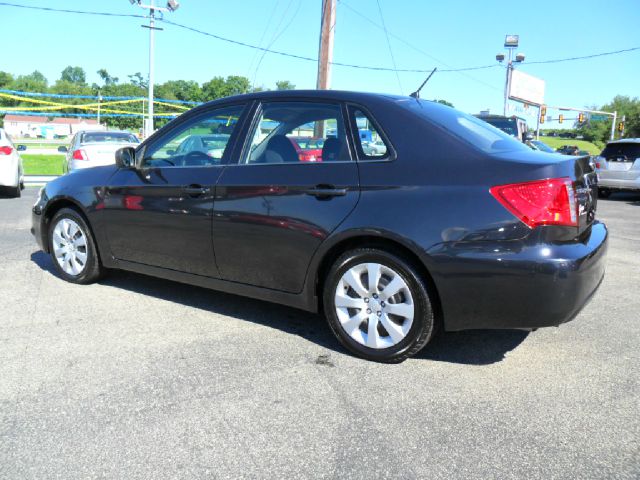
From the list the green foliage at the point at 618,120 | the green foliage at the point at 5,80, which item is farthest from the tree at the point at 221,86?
the green foliage at the point at 618,120

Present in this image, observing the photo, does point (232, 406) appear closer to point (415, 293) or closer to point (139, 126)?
point (415, 293)

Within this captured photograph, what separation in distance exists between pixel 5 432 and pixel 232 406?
1037 mm

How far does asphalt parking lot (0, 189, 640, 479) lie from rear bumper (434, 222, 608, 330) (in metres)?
0.41

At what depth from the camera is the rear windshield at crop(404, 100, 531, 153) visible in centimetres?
337

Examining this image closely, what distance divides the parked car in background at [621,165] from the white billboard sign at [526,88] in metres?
42.2

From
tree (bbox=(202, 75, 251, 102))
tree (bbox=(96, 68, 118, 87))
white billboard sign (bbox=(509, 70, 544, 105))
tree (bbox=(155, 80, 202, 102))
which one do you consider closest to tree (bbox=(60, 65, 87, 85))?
tree (bbox=(96, 68, 118, 87))

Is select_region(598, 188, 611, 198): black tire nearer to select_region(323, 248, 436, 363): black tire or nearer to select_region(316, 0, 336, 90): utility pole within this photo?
select_region(316, 0, 336, 90): utility pole

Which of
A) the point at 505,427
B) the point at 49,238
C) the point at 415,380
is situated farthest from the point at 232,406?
the point at 49,238

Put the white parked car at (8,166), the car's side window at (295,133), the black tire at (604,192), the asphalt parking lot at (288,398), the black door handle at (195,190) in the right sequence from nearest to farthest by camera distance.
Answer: the asphalt parking lot at (288,398) < the car's side window at (295,133) < the black door handle at (195,190) < the white parked car at (8,166) < the black tire at (604,192)

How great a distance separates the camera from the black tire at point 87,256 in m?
4.84

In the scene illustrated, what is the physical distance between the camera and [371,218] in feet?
10.7

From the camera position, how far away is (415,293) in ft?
10.5

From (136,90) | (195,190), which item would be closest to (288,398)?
(195,190)

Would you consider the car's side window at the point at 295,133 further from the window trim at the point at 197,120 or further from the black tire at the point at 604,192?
the black tire at the point at 604,192
